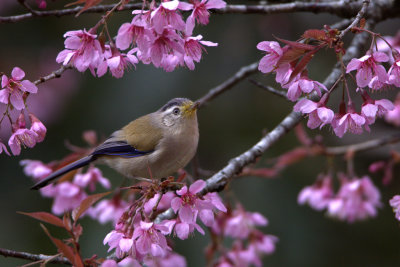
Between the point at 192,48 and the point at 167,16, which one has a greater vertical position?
the point at 167,16

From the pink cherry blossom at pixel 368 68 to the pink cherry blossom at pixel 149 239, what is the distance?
77 cm

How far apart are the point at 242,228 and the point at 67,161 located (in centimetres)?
102

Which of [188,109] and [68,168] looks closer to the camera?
[68,168]

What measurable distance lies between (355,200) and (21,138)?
1976 millimetres

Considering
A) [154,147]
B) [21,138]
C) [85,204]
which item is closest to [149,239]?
[85,204]

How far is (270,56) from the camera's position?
170 cm

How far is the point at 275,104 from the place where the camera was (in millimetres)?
4539

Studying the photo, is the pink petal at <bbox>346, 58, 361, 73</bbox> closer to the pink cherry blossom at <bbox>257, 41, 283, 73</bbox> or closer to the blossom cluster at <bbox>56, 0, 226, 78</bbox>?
the pink cherry blossom at <bbox>257, 41, 283, 73</bbox>

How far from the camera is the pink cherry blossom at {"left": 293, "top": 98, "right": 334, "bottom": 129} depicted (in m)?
1.67

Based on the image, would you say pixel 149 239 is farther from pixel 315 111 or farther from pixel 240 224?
pixel 240 224

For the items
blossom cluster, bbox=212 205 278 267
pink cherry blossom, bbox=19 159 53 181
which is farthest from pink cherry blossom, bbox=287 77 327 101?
pink cherry blossom, bbox=19 159 53 181

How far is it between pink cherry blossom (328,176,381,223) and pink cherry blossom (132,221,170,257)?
1597 millimetres

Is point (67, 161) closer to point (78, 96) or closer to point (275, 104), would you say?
point (78, 96)

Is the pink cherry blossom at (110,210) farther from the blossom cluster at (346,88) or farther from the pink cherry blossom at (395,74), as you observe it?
the pink cherry blossom at (395,74)
